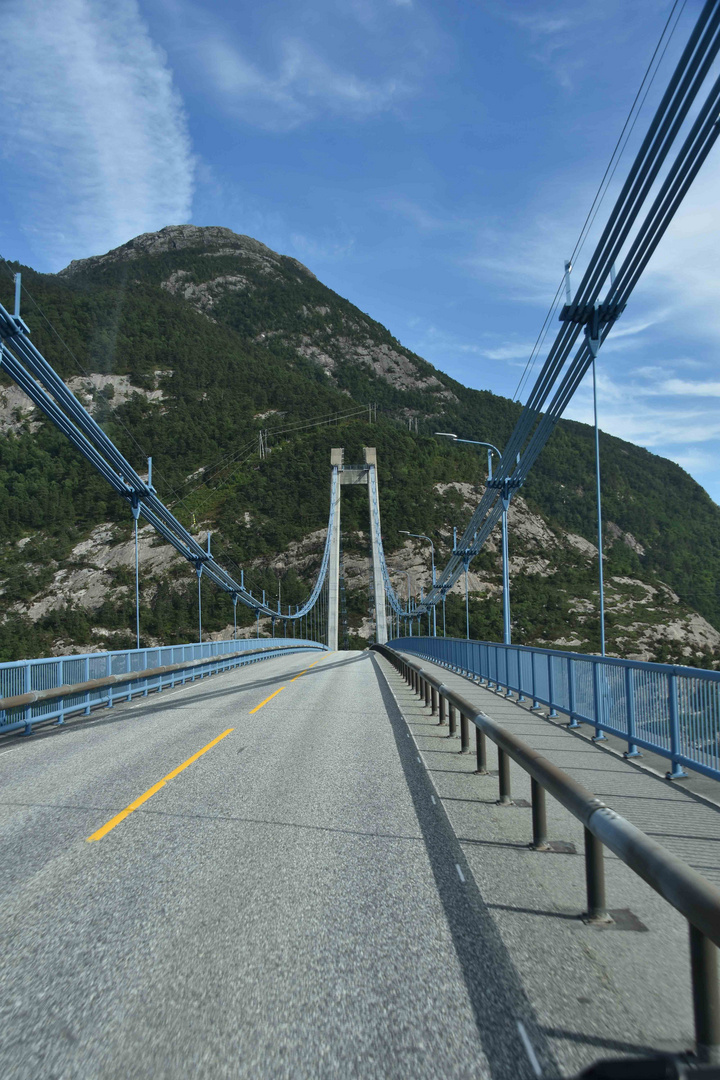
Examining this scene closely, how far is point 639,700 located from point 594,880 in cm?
562

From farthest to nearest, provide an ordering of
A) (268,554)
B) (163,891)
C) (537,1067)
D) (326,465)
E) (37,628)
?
(326,465) → (268,554) → (37,628) → (163,891) → (537,1067)

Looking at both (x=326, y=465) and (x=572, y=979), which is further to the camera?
Answer: (x=326, y=465)

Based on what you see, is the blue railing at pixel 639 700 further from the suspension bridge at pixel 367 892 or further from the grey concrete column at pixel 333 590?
the grey concrete column at pixel 333 590

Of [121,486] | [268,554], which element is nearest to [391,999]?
[121,486]

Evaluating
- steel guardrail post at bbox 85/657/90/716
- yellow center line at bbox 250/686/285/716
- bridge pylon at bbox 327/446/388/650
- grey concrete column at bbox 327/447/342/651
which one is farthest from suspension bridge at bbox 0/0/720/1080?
grey concrete column at bbox 327/447/342/651

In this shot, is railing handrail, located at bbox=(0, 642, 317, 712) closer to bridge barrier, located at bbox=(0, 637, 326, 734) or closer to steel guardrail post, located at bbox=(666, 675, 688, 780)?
bridge barrier, located at bbox=(0, 637, 326, 734)

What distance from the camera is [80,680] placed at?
15273 millimetres

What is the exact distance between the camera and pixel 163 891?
502 cm

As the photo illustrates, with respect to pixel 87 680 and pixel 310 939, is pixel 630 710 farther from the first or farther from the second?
pixel 87 680

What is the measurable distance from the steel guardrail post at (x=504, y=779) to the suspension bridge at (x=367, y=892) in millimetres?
30

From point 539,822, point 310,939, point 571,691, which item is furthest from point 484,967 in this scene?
point 571,691

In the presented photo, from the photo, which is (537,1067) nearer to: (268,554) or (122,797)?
(122,797)

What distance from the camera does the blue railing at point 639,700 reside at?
26.5ft

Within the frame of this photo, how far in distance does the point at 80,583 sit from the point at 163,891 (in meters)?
95.1
